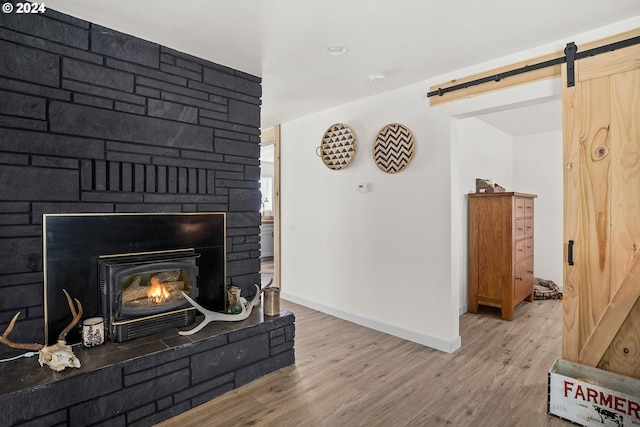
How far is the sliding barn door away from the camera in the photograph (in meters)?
2.05

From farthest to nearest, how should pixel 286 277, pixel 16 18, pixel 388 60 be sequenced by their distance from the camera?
1. pixel 286 277
2. pixel 388 60
3. pixel 16 18

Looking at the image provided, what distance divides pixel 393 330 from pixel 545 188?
3.43 meters

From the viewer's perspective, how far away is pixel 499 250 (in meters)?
3.94

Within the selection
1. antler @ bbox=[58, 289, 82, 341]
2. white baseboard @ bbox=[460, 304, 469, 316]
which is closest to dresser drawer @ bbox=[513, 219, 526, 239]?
white baseboard @ bbox=[460, 304, 469, 316]

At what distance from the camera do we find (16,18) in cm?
196

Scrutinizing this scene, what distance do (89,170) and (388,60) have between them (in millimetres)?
2273

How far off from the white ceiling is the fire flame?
170 centimetres

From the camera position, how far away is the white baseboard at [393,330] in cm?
303

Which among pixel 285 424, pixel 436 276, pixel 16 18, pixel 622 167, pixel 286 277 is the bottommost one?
pixel 285 424

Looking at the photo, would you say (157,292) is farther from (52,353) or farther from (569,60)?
(569,60)

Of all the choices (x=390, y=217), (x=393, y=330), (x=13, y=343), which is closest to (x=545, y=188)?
(x=390, y=217)

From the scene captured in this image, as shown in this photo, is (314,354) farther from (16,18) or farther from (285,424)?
(16,18)

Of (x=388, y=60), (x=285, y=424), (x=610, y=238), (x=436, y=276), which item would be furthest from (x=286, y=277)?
(x=610, y=238)

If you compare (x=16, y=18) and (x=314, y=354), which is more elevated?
(x=16, y=18)
